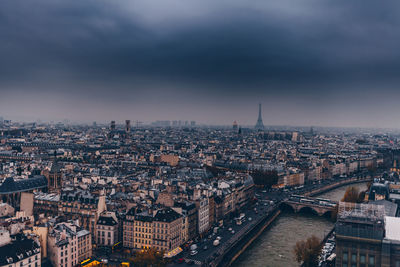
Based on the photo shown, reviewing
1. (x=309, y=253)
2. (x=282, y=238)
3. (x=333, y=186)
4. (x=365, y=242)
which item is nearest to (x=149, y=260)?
(x=309, y=253)

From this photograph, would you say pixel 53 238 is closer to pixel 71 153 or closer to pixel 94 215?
pixel 94 215

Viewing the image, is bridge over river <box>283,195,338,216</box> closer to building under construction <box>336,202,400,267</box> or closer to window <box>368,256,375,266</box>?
building under construction <box>336,202,400,267</box>

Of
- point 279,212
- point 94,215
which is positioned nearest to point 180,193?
point 94,215

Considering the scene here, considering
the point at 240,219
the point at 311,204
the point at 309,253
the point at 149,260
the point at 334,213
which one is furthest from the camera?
the point at 311,204

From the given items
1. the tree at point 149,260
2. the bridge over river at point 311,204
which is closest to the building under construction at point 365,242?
the tree at point 149,260

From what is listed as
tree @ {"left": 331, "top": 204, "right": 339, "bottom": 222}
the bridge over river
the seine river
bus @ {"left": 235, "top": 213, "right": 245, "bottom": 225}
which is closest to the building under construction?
the seine river

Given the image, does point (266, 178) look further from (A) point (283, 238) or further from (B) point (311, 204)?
(A) point (283, 238)
